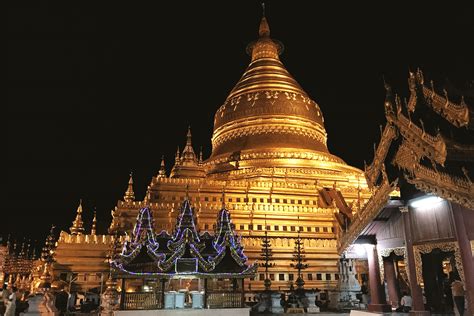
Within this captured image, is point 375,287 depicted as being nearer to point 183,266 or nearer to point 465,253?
point 465,253

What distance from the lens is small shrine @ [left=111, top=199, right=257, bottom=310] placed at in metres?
12.8

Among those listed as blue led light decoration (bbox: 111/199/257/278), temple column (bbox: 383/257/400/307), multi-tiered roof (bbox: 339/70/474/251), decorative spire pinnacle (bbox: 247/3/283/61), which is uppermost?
decorative spire pinnacle (bbox: 247/3/283/61)

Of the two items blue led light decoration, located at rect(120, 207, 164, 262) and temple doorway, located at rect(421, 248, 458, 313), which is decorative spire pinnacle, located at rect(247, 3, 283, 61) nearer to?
blue led light decoration, located at rect(120, 207, 164, 262)

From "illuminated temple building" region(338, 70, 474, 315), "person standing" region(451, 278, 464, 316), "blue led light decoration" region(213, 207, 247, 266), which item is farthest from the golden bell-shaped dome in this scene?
"person standing" region(451, 278, 464, 316)

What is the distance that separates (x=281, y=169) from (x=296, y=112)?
24.3 ft

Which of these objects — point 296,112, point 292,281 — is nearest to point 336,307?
point 292,281

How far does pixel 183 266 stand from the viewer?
513 inches

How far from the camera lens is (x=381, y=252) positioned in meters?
10.9

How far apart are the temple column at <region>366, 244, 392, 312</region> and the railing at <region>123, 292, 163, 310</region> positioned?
6.61m

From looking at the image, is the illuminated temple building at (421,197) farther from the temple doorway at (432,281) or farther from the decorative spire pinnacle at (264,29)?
the decorative spire pinnacle at (264,29)

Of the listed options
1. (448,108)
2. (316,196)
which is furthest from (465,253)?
(316,196)

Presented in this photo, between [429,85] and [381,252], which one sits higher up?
[429,85]

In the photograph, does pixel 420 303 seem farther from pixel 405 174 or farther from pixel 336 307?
pixel 336 307

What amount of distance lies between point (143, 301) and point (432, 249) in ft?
28.9
